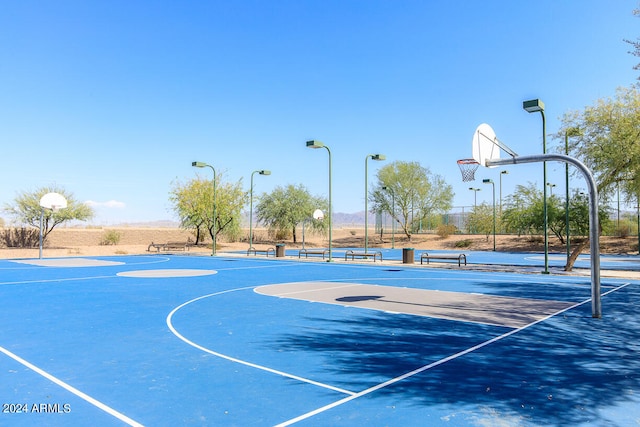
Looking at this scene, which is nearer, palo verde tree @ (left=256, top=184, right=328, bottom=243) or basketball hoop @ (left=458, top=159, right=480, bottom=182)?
basketball hoop @ (left=458, top=159, right=480, bottom=182)

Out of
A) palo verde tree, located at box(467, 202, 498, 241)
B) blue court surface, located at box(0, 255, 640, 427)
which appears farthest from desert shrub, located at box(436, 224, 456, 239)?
blue court surface, located at box(0, 255, 640, 427)

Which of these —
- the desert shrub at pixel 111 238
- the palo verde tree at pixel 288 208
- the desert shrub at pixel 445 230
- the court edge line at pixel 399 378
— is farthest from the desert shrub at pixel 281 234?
the court edge line at pixel 399 378

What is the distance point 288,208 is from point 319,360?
157 feet

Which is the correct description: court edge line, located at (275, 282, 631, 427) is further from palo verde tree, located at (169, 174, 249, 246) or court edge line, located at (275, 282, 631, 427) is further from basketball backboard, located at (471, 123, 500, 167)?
palo verde tree, located at (169, 174, 249, 246)

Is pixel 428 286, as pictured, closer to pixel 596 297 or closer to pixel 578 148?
pixel 596 297

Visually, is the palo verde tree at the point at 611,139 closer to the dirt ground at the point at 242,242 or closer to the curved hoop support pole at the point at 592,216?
the curved hoop support pole at the point at 592,216

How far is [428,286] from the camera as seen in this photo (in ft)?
55.0

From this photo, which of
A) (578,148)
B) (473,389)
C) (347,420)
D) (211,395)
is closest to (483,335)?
(473,389)

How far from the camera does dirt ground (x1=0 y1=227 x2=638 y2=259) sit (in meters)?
40.6

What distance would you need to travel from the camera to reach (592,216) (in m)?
11.3

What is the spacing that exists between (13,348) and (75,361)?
1.66m

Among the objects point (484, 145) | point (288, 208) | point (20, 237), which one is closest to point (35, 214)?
point (20, 237)

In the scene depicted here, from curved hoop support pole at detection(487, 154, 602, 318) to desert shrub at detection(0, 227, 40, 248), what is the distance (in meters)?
46.8

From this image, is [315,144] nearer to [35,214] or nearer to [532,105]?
[532,105]
